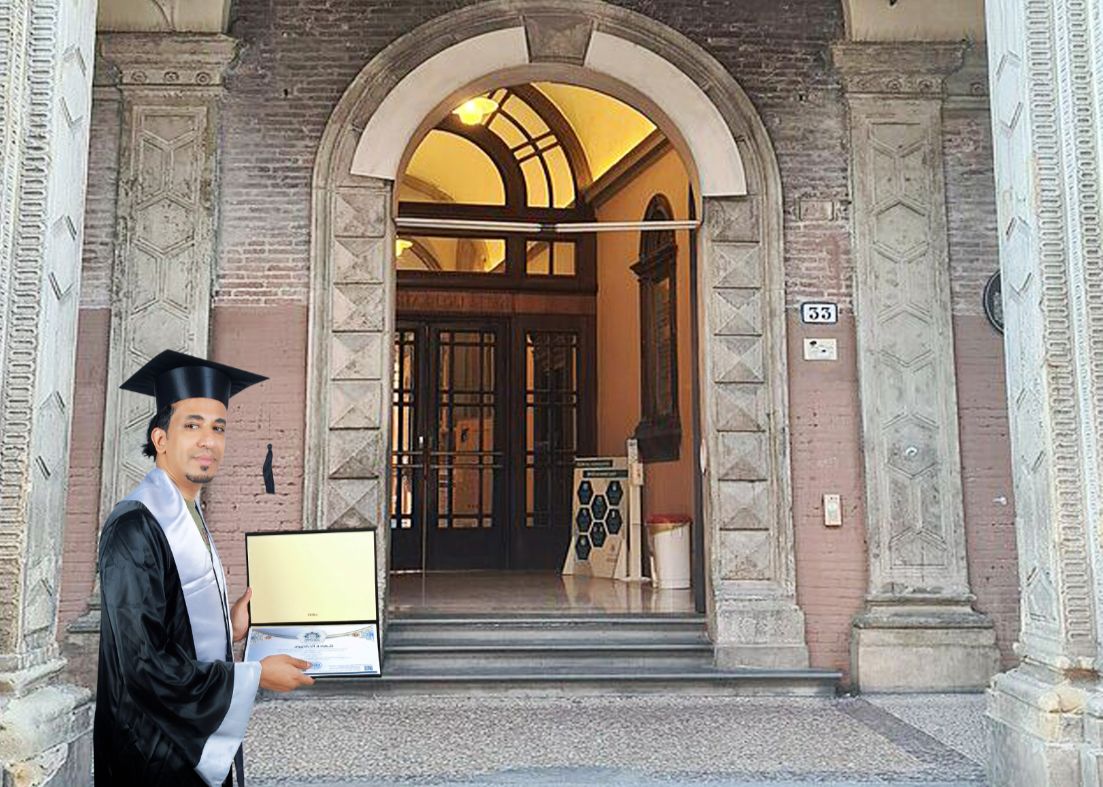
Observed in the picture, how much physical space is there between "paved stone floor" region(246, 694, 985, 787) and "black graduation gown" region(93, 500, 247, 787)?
2.28 meters

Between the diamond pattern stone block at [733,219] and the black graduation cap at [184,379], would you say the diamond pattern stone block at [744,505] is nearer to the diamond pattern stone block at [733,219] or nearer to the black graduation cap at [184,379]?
the diamond pattern stone block at [733,219]

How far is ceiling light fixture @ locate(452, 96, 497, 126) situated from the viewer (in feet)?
33.7

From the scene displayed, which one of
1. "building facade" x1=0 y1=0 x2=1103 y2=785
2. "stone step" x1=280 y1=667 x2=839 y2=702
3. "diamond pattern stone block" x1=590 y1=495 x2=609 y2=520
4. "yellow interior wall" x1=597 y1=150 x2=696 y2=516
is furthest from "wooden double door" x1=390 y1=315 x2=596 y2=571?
"stone step" x1=280 y1=667 x2=839 y2=702

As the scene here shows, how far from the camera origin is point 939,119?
685 cm

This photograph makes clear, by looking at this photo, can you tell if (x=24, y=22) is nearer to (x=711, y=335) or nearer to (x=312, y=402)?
(x=312, y=402)

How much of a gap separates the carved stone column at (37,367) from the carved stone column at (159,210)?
101 inches

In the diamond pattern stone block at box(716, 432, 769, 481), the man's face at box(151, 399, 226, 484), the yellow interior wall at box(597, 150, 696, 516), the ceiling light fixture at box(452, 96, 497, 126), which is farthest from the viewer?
the ceiling light fixture at box(452, 96, 497, 126)

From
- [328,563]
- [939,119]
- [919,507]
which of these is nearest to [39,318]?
[328,563]

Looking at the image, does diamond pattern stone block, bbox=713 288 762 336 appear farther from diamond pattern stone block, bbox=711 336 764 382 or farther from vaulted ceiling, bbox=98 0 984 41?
vaulted ceiling, bbox=98 0 984 41

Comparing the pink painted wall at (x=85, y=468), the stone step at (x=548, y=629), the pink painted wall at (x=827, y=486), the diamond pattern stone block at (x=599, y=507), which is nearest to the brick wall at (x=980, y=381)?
the pink painted wall at (x=827, y=486)

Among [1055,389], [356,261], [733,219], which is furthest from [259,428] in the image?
[1055,389]

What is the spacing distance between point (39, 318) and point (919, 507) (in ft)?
17.6

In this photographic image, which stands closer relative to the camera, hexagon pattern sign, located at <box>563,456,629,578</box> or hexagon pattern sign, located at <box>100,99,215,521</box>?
hexagon pattern sign, located at <box>100,99,215,521</box>

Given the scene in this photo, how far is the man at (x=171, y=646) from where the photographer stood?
2.19 meters
